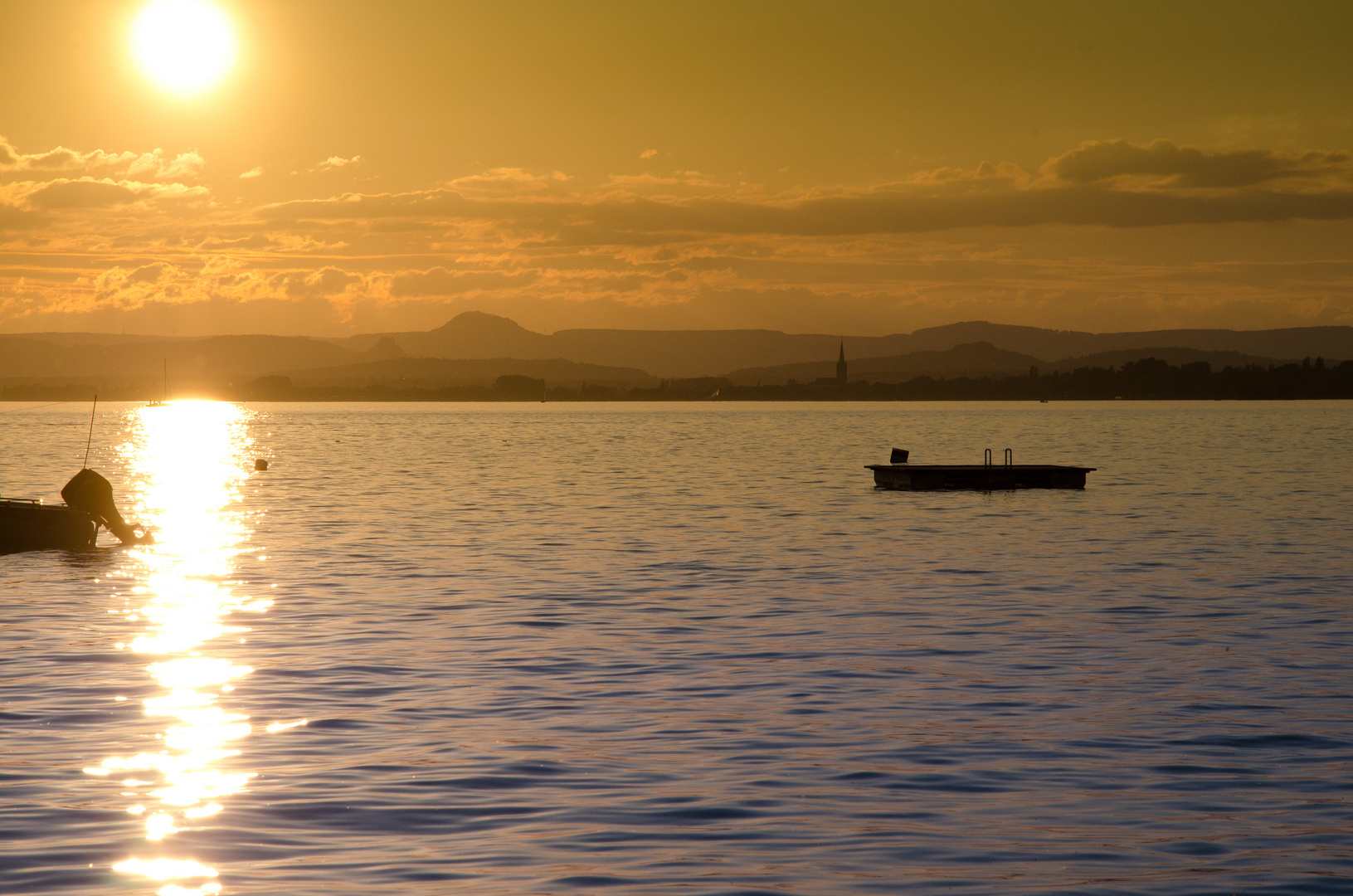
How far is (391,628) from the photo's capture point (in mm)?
24828

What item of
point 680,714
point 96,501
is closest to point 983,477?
point 96,501

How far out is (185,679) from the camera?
20.2 m

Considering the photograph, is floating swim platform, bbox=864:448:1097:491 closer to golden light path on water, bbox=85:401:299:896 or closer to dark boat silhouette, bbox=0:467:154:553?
golden light path on water, bbox=85:401:299:896

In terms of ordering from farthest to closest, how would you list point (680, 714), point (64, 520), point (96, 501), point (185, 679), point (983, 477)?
point (983, 477)
point (96, 501)
point (64, 520)
point (185, 679)
point (680, 714)

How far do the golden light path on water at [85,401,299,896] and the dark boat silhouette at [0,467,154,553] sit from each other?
140 cm

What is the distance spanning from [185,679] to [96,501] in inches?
948

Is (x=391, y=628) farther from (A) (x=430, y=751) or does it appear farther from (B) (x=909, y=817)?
(B) (x=909, y=817)

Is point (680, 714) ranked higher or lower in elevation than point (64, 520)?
lower

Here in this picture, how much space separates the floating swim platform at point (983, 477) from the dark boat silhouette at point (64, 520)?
3591cm

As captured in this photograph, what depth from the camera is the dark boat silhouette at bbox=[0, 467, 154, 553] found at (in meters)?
40.3

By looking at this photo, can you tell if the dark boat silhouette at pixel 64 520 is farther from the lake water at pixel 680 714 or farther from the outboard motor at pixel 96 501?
the lake water at pixel 680 714

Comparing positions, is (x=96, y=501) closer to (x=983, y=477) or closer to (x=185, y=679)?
(x=185, y=679)

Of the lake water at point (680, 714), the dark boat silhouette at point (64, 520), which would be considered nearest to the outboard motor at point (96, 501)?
the dark boat silhouette at point (64, 520)

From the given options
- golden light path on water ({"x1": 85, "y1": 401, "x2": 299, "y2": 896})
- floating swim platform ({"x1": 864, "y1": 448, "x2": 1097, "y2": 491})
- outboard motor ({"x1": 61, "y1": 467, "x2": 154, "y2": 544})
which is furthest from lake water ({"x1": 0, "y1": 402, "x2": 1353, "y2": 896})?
floating swim platform ({"x1": 864, "y1": 448, "x2": 1097, "y2": 491})
